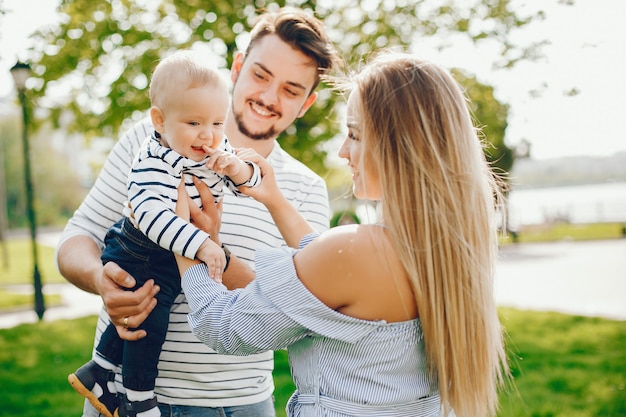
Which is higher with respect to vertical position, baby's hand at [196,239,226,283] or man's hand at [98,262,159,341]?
baby's hand at [196,239,226,283]

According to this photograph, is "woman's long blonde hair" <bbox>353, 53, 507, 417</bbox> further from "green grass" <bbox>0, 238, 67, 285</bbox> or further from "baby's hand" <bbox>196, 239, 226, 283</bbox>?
"green grass" <bbox>0, 238, 67, 285</bbox>

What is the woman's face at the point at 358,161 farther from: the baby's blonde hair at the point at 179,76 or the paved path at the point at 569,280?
the paved path at the point at 569,280

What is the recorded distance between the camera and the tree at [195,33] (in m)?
12.1

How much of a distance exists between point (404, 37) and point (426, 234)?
11280 mm

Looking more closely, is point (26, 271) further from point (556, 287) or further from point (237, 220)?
point (237, 220)

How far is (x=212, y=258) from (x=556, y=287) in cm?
1416

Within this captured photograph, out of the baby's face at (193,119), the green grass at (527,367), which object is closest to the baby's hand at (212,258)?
the baby's face at (193,119)

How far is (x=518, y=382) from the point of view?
6.80 metres

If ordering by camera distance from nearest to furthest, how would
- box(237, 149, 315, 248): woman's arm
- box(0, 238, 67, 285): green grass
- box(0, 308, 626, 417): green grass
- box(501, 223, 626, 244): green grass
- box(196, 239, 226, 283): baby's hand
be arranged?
box(196, 239, 226, 283): baby's hand, box(237, 149, 315, 248): woman's arm, box(0, 308, 626, 417): green grass, box(0, 238, 67, 285): green grass, box(501, 223, 626, 244): green grass

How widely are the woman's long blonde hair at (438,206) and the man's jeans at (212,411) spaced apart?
99cm

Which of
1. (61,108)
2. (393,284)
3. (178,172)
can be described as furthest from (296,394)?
(61,108)

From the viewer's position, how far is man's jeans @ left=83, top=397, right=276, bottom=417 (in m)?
2.46

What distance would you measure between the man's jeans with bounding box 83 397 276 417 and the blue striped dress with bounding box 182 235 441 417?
27.3 inches

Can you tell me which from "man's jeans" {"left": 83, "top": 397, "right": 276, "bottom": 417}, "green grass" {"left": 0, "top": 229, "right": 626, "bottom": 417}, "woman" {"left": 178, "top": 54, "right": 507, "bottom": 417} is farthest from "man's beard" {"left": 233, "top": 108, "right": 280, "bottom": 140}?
"green grass" {"left": 0, "top": 229, "right": 626, "bottom": 417}
